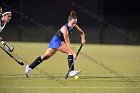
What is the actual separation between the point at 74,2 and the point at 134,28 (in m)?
3.26

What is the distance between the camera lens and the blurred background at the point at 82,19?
2794 cm

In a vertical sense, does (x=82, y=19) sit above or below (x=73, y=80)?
below

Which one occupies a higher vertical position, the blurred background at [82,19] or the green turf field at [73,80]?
the green turf field at [73,80]

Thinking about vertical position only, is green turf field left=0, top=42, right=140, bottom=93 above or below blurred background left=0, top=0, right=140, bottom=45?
above

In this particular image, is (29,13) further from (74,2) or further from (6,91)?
(6,91)

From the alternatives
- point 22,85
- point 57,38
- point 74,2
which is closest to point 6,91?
point 22,85

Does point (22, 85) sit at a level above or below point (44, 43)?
above

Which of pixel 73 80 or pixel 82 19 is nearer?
pixel 73 80

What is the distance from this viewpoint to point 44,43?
2858 centimetres

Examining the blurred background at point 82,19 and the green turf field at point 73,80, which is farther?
the blurred background at point 82,19

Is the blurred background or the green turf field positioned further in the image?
the blurred background

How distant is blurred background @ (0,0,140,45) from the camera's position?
27.9 m

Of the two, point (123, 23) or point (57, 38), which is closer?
point (57, 38)

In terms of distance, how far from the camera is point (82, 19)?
28000mm
